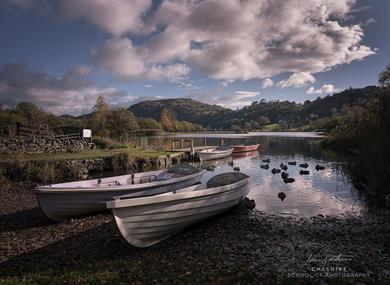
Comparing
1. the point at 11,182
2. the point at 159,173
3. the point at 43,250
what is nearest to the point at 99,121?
the point at 11,182

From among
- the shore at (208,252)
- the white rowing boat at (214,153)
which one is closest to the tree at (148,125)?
the white rowing boat at (214,153)

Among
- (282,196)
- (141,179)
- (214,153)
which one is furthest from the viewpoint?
(214,153)

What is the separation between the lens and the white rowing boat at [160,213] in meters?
8.00

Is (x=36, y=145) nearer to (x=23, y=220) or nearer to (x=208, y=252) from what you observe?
(x=23, y=220)

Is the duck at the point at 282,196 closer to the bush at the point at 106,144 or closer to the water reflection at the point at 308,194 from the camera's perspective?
the water reflection at the point at 308,194

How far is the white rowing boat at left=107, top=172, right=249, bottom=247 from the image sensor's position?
8.00m

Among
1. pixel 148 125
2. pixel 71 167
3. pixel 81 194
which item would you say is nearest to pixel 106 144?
pixel 71 167

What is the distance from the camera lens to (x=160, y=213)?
340 inches

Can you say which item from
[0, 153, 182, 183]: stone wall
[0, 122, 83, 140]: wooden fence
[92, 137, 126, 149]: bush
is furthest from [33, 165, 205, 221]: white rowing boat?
Answer: [92, 137, 126, 149]: bush

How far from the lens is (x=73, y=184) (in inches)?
478

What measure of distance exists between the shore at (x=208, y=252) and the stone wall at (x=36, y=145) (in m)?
17.5

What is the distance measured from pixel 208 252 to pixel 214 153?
99.3 feet

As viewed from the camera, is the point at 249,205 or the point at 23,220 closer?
the point at 23,220

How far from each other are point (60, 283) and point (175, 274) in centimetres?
247
